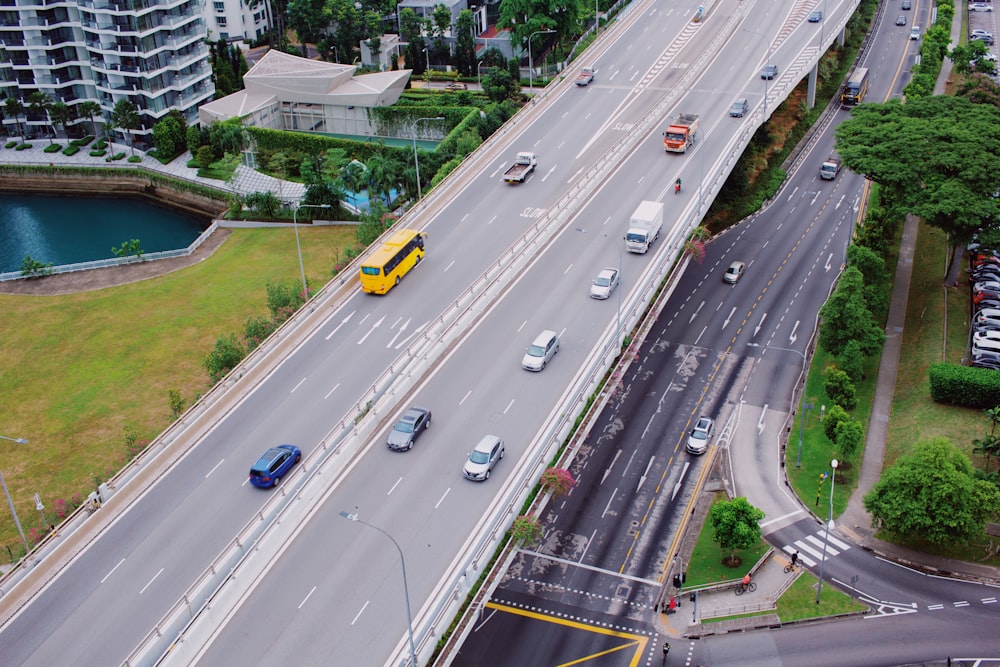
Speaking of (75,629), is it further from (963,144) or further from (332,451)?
(963,144)

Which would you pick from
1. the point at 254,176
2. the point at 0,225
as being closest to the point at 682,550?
the point at 254,176

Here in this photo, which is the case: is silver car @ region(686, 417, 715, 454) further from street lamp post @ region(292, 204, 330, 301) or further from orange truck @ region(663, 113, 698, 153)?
street lamp post @ region(292, 204, 330, 301)

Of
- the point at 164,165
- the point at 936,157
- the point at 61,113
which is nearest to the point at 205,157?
the point at 164,165

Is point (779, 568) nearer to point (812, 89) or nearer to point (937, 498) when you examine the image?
point (937, 498)

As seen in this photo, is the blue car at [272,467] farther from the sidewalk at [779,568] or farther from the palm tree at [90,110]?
the palm tree at [90,110]

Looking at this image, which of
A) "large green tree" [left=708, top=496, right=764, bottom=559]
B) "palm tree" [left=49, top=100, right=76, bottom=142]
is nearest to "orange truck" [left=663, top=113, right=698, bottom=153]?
"large green tree" [left=708, top=496, right=764, bottom=559]

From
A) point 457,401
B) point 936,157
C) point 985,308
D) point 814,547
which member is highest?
point 936,157

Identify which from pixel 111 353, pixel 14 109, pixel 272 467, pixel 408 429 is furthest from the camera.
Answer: pixel 14 109
